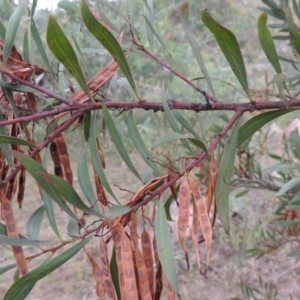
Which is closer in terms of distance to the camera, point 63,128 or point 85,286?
point 63,128

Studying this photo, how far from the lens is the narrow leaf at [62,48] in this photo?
14.4 inches

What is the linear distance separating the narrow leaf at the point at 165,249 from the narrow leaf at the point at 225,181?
6 cm

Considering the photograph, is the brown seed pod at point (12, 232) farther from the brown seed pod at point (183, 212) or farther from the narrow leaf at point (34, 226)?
the brown seed pod at point (183, 212)

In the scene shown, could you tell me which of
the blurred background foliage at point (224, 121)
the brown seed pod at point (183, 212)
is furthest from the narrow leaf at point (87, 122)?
the blurred background foliage at point (224, 121)

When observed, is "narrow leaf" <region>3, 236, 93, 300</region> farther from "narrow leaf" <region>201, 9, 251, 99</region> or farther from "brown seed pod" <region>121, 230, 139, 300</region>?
"narrow leaf" <region>201, 9, 251, 99</region>

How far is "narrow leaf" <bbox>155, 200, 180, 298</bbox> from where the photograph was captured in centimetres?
38

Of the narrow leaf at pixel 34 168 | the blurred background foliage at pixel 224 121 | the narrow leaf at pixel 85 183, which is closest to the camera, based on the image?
the narrow leaf at pixel 34 168

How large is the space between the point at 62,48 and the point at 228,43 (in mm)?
164

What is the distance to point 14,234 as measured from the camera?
1.39 feet

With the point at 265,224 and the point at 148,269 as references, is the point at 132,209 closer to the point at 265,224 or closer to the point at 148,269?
the point at 148,269

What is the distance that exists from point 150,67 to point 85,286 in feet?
4.68

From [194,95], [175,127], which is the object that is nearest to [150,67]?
[194,95]

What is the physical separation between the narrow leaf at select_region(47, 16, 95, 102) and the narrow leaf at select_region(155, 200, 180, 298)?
14cm

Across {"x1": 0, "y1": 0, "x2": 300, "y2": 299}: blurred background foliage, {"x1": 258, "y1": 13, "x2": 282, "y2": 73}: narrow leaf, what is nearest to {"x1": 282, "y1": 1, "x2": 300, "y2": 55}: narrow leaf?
{"x1": 258, "y1": 13, "x2": 282, "y2": 73}: narrow leaf
